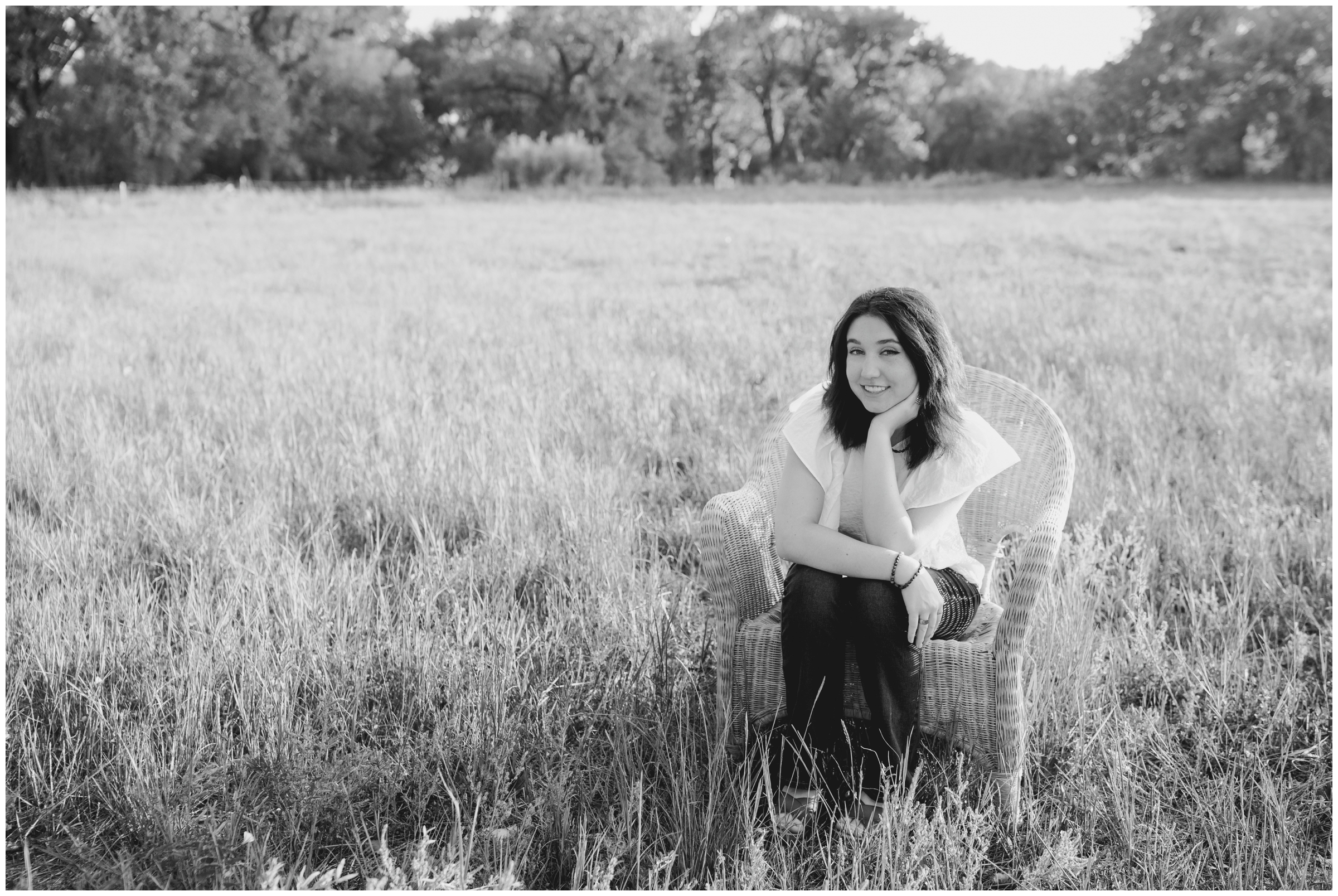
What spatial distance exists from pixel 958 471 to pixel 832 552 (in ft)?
1.28

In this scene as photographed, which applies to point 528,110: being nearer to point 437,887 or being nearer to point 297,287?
point 297,287

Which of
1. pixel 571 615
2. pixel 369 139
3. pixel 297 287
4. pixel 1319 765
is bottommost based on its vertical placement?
pixel 1319 765

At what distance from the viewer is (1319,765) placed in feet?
7.82

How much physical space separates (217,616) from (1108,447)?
3.76 m

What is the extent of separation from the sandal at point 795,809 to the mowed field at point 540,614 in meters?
0.05

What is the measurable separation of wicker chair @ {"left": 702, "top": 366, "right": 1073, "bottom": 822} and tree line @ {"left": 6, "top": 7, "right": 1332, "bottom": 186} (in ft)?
126

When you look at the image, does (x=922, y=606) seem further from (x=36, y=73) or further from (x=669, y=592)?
(x=36, y=73)

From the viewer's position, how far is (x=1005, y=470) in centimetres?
273

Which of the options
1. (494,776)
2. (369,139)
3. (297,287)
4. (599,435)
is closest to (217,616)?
(494,776)

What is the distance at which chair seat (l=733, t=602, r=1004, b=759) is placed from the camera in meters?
2.23

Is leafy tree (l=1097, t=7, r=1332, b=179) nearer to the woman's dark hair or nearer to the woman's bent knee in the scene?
the woman's dark hair

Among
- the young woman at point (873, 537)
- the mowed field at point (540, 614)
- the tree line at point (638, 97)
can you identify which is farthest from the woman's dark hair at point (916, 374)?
the tree line at point (638, 97)

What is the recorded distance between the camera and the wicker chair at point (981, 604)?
2.17 m

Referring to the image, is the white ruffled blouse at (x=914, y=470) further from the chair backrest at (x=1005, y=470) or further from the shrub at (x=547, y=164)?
the shrub at (x=547, y=164)
